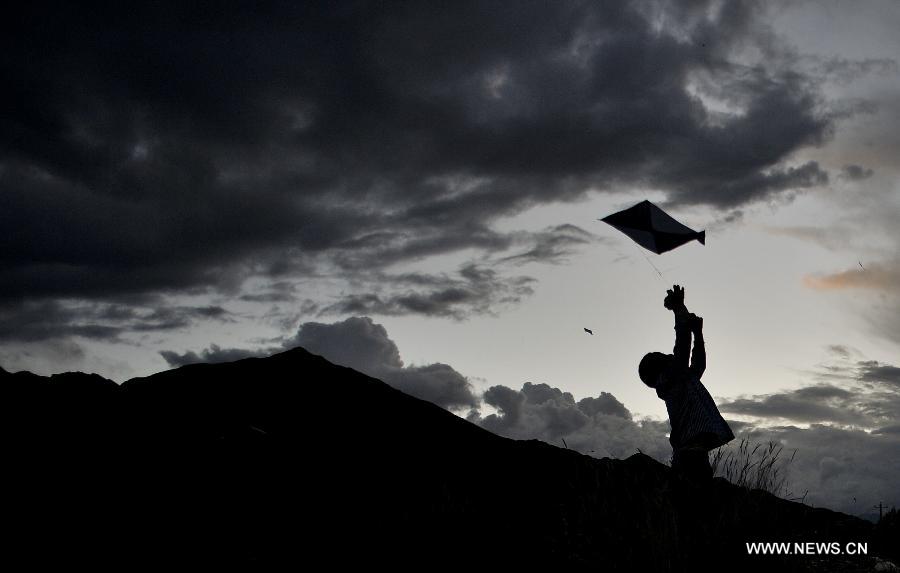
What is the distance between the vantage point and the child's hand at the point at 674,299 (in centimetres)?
691

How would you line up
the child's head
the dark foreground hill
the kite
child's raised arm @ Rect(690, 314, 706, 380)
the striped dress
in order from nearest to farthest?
1. the dark foreground hill
2. the striped dress
3. child's raised arm @ Rect(690, 314, 706, 380)
4. the child's head
5. the kite

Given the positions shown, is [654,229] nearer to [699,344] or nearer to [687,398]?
[699,344]

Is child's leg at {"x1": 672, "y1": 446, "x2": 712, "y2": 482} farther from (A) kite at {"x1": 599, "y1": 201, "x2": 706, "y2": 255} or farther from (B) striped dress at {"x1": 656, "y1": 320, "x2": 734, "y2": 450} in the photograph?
(A) kite at {"x1": 599, "y1": 201, "x2": 706, "y2": 255}

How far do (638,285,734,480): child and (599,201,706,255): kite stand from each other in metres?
2.11

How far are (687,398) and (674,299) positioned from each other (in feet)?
2.87

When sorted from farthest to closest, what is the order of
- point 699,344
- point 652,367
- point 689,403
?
point 652,367 → point 699,344 → point 689,403

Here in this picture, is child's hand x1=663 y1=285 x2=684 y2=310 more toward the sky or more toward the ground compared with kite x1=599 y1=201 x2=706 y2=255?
more toward the ground

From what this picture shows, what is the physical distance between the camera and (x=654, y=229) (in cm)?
903

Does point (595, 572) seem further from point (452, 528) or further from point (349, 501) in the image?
point (349, 501)

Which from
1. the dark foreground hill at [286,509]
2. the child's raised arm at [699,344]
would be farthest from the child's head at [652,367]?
the dark foreground hill at [286,509]

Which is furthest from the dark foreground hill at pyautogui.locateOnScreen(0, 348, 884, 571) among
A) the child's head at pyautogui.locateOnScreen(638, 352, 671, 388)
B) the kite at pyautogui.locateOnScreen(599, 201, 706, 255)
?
the kite at pyautogui.locateOnScreen(599, 201, 706, 255)

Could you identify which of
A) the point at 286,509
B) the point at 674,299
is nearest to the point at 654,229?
the point at 674,299

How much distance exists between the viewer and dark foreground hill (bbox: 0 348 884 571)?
552cm

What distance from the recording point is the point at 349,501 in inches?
271
